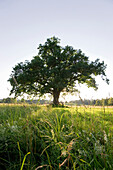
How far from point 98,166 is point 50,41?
75.3 ft

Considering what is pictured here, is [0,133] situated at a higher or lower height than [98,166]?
higher

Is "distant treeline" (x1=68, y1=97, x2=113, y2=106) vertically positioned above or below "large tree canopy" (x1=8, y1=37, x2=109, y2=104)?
below

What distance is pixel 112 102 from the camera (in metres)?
2.88

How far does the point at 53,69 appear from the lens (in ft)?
66.8

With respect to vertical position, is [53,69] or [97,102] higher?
[53,69]

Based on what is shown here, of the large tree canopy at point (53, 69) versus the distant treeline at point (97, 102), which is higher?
the large tree canopy at point (53, 69)

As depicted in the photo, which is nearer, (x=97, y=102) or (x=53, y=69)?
(x=97, y=102)

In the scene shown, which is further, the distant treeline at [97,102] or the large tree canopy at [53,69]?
the large tree canopy at [53,69]

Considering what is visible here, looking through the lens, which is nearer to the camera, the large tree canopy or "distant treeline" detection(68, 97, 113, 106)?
"distant treeline" detection(68, 97, 113, 106)

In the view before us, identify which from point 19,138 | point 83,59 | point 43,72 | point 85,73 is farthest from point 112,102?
point 83,59

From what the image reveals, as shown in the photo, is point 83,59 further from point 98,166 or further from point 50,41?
point 98,166

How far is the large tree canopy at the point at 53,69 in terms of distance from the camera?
20.8 m

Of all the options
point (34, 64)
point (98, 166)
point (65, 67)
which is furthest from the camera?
point (65, 67)

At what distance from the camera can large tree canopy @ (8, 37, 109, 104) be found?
2077cm
